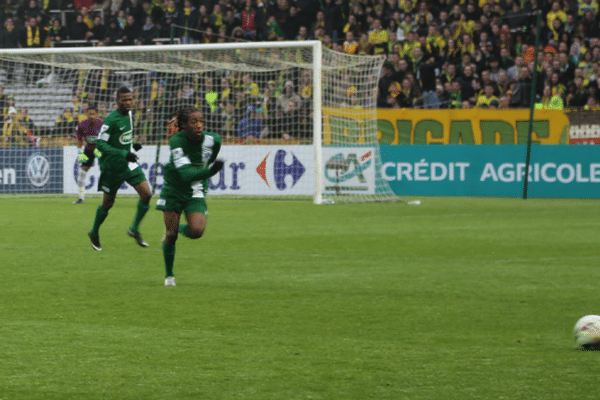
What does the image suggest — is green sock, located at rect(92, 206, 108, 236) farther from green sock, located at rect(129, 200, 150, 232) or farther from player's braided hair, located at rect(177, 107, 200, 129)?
player's braided hair, located at rect(177, 107, 200, 129)

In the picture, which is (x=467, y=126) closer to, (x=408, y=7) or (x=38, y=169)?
(x=408, y=7)

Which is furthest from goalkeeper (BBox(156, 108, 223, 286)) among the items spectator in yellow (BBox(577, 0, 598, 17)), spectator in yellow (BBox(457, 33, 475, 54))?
spectator in yellow (BBox(577, 0, 598, 17))

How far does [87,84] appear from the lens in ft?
80.4

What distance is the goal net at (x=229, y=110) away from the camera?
2172cm

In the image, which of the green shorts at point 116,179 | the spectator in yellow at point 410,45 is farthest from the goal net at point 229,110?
the green shorts at point 116,179

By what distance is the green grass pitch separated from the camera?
497cm

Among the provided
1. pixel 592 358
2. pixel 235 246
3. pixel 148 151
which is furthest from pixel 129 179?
pixel 148 151

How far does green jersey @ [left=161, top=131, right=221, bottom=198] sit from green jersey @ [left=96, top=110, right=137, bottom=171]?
3.05 metres

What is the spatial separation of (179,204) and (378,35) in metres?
17.7

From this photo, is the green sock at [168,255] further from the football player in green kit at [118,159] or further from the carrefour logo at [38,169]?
the carrefour logo at [38,169]

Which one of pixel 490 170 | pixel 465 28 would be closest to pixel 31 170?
pixel 490 170

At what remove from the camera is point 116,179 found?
12031mm

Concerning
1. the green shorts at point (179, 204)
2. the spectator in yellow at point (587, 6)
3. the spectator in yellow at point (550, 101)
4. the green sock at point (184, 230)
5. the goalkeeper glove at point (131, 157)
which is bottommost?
the green sock at point (184, 230)

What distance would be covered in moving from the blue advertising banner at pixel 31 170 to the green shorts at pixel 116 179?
11806mm
